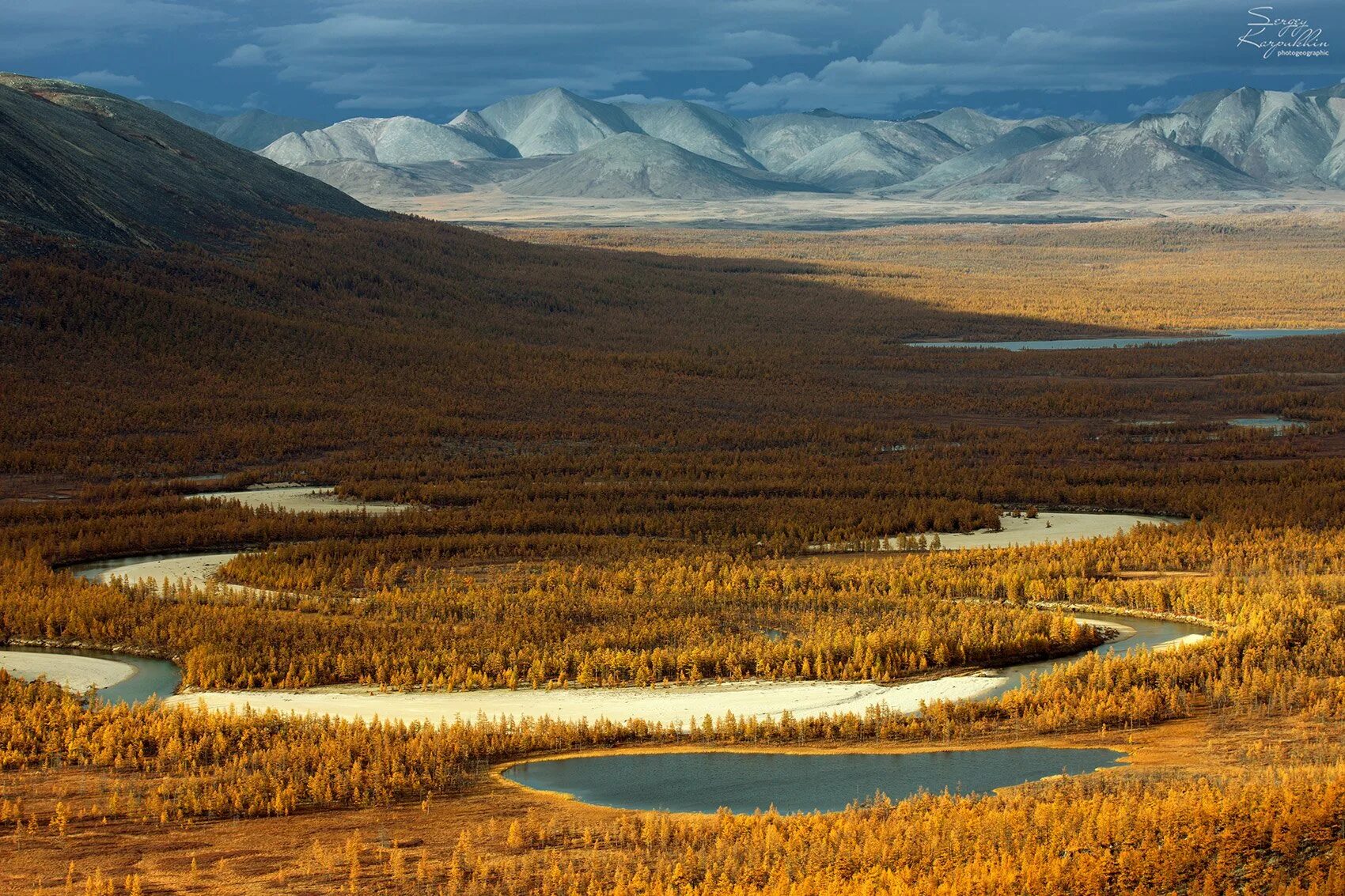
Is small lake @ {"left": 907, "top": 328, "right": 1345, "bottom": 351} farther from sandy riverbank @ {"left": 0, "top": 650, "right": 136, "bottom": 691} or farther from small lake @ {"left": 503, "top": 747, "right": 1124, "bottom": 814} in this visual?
small lake @ {"left": 503, "top": 747, "right": 1124, "bottom": 814}

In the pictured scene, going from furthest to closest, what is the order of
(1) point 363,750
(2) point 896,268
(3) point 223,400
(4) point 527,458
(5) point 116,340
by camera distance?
1. (2) point 896,268
2. (5) point 116,340
3. (3) point 223,400
4. (4) point 527,458
5. (1) point 363,750

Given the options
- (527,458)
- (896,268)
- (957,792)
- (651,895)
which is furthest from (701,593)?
(896,268)

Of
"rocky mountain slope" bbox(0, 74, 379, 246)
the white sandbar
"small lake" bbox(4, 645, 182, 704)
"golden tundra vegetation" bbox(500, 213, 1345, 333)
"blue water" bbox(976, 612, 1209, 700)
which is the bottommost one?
the white sandbar

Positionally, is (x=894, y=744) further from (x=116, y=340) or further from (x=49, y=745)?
(x=116, y=340)

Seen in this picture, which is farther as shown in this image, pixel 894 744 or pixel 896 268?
pixel 896 268

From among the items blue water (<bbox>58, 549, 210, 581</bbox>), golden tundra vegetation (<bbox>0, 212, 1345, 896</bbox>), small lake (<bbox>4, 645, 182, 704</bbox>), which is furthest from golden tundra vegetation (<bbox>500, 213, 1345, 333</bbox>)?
small lake (<bbox>4, 645, 182, 704</bbox>)

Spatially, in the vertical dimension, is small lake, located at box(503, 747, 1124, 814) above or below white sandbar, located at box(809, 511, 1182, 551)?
above

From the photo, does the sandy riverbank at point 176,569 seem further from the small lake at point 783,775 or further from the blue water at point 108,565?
the small lake at point 783,775
